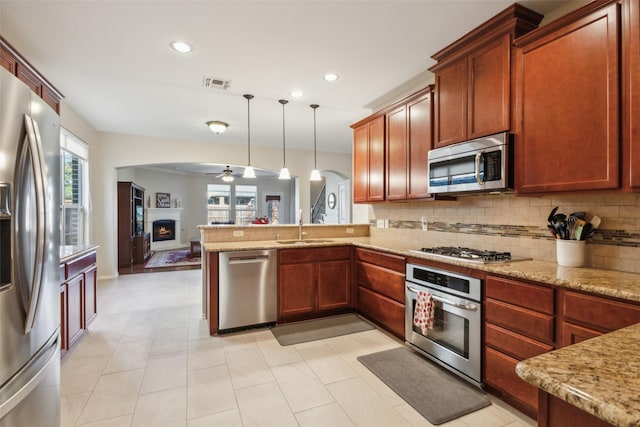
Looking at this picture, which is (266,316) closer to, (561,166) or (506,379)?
(506,379)

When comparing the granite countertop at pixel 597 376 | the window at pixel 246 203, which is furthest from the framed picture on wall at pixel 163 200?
the granite countertop at pixel 597 376

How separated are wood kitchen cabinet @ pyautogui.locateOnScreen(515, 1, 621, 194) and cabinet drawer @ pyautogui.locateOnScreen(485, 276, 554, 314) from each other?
67 cm

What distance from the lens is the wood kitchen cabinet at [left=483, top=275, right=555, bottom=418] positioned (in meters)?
1.78

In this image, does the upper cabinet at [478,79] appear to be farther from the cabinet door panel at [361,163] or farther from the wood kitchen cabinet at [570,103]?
the cabinet door panel at [361,163]

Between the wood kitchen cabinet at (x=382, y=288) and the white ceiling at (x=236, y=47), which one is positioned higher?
the white ceiling at (x=236, y=47)

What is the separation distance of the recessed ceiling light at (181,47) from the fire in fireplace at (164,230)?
8474mm

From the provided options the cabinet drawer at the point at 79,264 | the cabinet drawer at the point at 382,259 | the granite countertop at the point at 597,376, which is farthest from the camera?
the cabinet drawer at the point at 382,259

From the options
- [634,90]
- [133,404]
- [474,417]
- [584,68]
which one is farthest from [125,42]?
[474,417]

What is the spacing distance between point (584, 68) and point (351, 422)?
8.44 ft

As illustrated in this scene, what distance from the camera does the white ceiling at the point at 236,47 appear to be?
222 centimetres

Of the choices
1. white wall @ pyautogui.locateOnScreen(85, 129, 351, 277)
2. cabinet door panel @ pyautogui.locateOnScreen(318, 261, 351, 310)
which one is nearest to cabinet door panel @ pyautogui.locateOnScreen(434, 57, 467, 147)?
cabinet door panel @ pyautogui.locateOnScreen(318, 261, 351, 310)

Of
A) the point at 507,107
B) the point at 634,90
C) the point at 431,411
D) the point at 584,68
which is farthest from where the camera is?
the point at 507,107

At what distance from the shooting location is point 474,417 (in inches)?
75.3

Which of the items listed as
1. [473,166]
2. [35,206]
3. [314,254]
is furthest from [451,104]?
[35,206]
